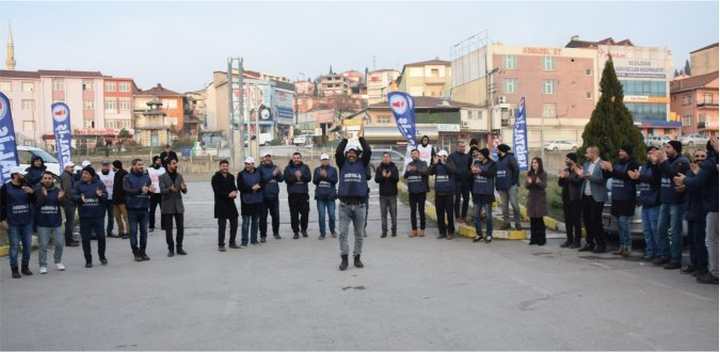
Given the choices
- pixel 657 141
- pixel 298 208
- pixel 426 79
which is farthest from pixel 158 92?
pixel 298 208

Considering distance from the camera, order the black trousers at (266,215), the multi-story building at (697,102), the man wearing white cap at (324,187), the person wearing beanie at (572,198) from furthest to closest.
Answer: the multi-story building at (697,102)
the man wearing white cap at (324,187)
the black trousers at (266,215)
the person wearing beanie at (572,198)

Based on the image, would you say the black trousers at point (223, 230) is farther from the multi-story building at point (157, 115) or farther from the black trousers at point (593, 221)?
the multi-story building at point (157, 115)

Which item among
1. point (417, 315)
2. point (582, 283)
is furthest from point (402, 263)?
point (417, 315)

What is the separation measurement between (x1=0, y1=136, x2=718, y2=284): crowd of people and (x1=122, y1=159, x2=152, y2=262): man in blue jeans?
0.02 m

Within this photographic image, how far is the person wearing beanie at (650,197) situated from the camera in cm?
1060

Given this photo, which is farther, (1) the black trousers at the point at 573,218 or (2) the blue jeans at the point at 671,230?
(1) the black trousers at the point at 573,218

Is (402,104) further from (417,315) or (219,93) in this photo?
(219,93)

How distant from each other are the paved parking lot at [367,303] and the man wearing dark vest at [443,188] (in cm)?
177

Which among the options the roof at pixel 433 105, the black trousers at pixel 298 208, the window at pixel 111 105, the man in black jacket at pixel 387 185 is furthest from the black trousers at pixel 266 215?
the window at pixel 111 105

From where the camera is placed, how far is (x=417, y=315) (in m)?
7.27

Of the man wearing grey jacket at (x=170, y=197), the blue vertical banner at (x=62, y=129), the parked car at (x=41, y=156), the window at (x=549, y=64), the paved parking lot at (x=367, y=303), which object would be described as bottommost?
the paved parking lot at (x=367, y=303)

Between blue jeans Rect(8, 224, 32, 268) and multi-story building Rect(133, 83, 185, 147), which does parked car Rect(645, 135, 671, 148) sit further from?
multi-story building Rect(133, 83, 185, 147)

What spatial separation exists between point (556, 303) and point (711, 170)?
Answer: 9.83 ft

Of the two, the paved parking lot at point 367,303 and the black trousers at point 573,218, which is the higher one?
the black trousers at point 573,218
